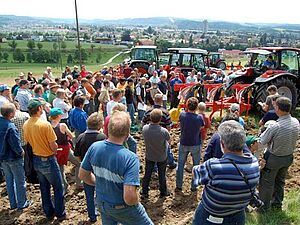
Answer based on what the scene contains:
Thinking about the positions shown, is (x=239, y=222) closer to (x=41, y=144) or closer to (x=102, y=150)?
(x=102, y=150)

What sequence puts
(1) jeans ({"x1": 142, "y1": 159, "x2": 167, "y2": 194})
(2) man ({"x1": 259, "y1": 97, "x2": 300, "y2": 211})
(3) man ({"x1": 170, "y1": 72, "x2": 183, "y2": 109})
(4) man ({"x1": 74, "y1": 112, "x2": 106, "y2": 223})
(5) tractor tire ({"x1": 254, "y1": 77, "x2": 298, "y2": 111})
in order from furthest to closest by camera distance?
(3) man ({"x1": 170, "y1": 72, "x2": 183, "y2": 109}) → (5) tractor tire ({"x1": 254, "y1": 77, "x2": 298, "y2": 111}) → (1) jeans ({"x1": 142, "y1": 159, "x2": 167, "y2": 194}) → (4) man ({"x1": 74, "y1": 112, "x2": 106, "y2": 223}) → (2) man ({"x1": 259, "y1": 97, "x2": 300, "y2": 211})

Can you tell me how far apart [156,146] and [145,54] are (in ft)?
39.0

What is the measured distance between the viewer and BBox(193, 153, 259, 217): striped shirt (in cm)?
271

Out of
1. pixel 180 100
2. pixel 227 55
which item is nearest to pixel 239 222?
pixel 180 100

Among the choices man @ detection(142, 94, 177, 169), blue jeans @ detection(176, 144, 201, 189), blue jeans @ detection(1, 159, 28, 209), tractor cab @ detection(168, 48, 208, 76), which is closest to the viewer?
blue jeans @ detection(1, 159, 28, 209)

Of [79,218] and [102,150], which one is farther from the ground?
[102,150]

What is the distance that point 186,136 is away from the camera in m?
5.39

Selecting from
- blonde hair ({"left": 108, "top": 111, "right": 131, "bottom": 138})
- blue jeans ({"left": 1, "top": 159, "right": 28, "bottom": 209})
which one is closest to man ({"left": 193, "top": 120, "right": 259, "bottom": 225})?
blonde hair ({"left": 108, "top": 111, "right": 131, "bottom": 138})

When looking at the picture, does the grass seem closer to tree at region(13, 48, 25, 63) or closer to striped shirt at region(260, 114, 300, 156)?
striped shirt at region(260, 114, 300, 156)

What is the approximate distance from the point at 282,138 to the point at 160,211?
75.9 inches

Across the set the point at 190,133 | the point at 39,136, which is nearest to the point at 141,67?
the point at 190,133

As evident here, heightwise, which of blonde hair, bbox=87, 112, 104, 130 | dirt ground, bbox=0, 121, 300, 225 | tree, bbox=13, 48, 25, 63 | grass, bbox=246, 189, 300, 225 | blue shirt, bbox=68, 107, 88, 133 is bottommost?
tree, bbox=13, 48, 25, 63

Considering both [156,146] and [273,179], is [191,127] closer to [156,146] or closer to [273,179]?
[156,146]

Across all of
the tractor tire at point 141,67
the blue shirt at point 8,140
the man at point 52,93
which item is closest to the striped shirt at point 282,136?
the blue shirt at point 8,140
